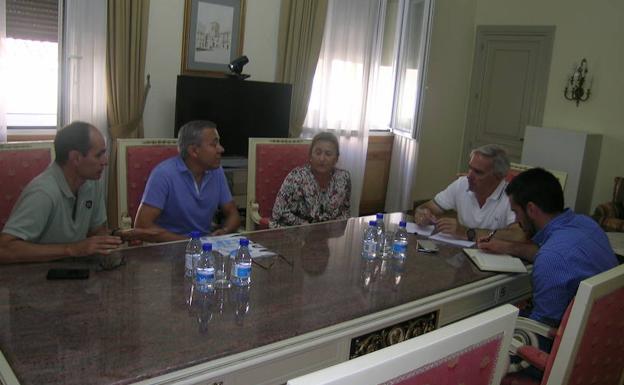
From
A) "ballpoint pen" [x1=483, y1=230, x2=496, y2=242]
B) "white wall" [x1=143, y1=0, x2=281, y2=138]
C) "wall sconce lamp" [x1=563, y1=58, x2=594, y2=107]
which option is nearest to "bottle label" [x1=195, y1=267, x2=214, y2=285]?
"ballpoint pen" [x1=483, y1=230, x2=496, y2=242]

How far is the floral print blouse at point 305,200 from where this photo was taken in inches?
110

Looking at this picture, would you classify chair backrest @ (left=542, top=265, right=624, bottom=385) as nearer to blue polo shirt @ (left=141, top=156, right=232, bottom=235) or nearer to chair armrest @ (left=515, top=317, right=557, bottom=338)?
chair armrest @ (left=515, top=317, right=557, bottom=338)

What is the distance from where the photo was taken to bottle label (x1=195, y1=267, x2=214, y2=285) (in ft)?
5.36

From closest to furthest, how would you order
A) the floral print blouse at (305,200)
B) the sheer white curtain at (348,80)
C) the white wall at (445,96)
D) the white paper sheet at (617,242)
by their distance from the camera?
the floral print blouse at (305,200), the white paper sheet at (617,242), the sheer white curtain at (348,80), the white wall at (445,96)

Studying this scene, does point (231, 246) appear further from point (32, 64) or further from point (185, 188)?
point (32, 64)

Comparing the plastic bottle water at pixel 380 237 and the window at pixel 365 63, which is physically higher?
the window at pixel 365 63

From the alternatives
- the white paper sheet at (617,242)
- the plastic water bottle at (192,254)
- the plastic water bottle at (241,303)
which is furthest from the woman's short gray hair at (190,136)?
the white paper sheet at (617,242)

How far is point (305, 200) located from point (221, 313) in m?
1.37

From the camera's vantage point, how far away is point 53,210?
190cm

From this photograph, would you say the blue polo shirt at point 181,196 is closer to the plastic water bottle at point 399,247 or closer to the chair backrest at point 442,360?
the plastic water bottle at point 399,247

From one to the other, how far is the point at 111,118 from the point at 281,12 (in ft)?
5.75

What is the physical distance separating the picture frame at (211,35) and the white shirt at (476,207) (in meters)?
2.33

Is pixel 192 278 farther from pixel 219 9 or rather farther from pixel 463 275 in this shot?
pixel 219 9

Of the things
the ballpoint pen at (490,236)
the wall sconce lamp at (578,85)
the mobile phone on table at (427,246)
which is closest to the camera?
the mobile phone on table at (427,246)
